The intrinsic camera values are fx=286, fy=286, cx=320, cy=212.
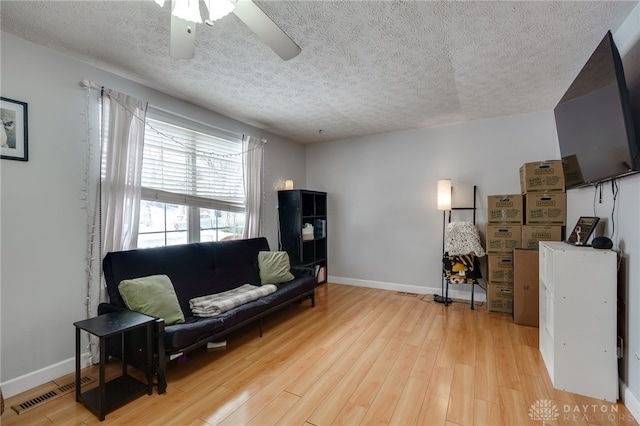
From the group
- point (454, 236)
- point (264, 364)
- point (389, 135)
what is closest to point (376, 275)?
point (454, 236)

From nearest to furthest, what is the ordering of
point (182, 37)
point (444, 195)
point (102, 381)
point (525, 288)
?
point (182, 37), point (102, 381), point (525, 288), point (444, 195)

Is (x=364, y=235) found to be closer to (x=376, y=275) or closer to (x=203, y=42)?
(x=376, y=275)

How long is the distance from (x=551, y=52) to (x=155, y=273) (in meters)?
3.65

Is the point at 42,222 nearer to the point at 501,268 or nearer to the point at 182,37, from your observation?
the point at 182,37

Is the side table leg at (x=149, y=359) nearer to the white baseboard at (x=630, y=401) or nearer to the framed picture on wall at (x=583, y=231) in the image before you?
the white baseboard at (x=630, y=401)

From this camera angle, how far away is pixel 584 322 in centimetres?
191

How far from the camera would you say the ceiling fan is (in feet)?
4.23

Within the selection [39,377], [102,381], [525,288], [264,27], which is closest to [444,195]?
[525,288]

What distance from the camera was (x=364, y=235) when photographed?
4668 mm

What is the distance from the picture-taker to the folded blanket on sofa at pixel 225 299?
245 centimetres

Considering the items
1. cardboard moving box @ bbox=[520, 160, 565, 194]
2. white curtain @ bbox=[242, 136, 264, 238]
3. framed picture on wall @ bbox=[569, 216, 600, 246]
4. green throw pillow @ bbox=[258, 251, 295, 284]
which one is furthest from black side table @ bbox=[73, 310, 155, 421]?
cardboard moving box @ bbox=[520, 160, 565, 194]

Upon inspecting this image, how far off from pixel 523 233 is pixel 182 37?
11.8 feet

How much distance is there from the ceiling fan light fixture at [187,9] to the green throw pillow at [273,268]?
2.60 meters
